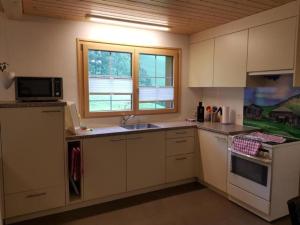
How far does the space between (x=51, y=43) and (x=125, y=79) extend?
111cm

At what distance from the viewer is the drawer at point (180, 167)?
10.9 feet

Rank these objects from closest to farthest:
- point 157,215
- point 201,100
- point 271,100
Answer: point 157,215, point 271,100, point 201,100

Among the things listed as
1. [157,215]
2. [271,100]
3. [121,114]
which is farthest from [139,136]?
[271,100]

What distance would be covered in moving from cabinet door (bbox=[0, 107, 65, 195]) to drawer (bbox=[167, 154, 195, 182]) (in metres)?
1.47

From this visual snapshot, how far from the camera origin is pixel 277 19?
→ 2590 mm

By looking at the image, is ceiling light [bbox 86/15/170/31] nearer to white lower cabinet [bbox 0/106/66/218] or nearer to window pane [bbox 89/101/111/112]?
window pane [bbox 89/101/111/112]

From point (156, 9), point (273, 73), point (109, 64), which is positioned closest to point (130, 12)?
point (156, 9)

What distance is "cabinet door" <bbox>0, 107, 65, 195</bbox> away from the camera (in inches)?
92.9

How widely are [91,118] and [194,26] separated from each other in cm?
203

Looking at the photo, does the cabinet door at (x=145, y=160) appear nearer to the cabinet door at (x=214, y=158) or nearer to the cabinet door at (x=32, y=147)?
the cabinet door at (x=214, y=158)

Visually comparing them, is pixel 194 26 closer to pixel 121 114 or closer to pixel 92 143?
A: pixel 121 114

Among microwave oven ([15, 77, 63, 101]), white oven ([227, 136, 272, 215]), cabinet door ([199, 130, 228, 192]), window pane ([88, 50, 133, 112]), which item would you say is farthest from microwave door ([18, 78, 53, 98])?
white oven ([227, 136, 272, 215])

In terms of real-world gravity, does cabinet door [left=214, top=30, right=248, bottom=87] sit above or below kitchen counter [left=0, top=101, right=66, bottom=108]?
above

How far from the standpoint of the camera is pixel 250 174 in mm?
2648
